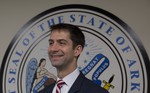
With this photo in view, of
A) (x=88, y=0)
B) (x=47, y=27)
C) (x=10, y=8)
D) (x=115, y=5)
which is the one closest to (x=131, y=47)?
(x=115, y=5)

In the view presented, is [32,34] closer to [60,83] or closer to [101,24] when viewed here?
[101,24]

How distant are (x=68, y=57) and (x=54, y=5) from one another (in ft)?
2.95

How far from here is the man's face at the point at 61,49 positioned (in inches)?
47.6

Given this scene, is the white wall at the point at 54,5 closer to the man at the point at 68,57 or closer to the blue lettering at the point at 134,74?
the blue lettering at the point at 134,74

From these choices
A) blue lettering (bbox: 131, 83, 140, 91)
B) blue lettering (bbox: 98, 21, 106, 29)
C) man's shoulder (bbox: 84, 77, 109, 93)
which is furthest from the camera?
blue lettering (bbox: 98, 21, 106, 29)

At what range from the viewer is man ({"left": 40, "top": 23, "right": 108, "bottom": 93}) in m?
1.21

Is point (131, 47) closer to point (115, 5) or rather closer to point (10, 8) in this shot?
point (115, 5)

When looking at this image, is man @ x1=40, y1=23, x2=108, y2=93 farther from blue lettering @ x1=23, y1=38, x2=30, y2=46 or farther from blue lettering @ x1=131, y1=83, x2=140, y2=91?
blue lettering @ x1=23, y1=38, x2=30, y2=46

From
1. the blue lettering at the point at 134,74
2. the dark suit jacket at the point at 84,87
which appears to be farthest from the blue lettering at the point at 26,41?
the dark suit jacket at the point at 84,87

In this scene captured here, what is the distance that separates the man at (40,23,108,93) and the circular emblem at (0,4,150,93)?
0.68 meters

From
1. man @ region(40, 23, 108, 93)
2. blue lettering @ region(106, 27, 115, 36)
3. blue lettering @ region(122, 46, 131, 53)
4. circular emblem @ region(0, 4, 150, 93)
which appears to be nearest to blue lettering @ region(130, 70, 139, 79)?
circular emblem @ region(0, 4, 150, 93)

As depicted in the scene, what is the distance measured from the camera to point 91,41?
6.45 feet

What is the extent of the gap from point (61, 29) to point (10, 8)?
1019 mm

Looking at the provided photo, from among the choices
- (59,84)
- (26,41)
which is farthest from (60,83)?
(26,41)
